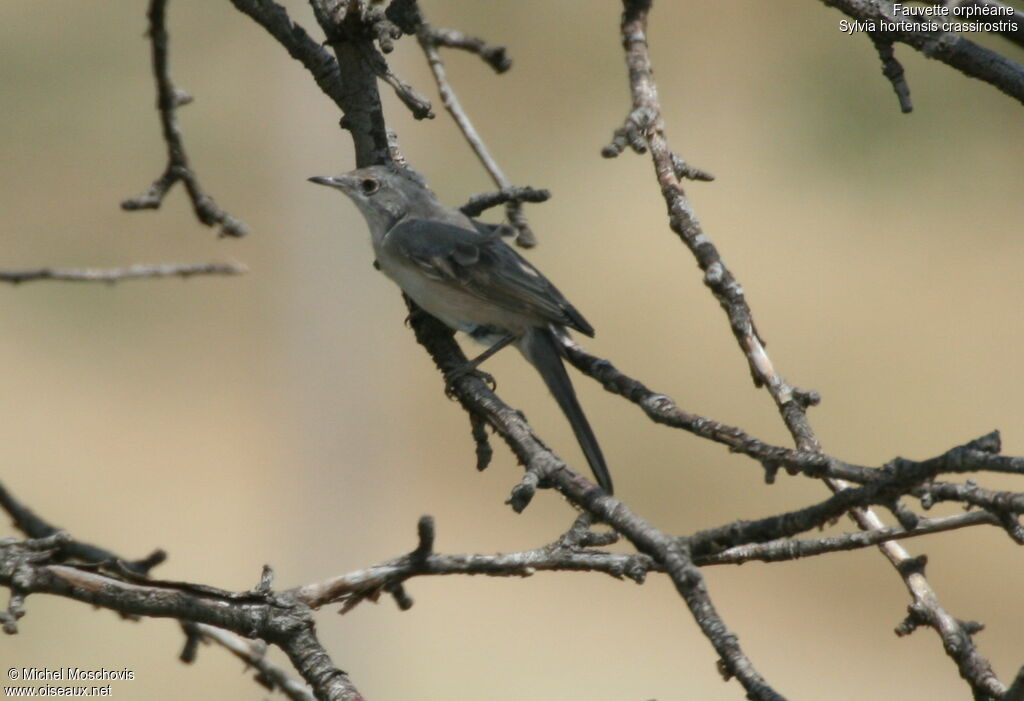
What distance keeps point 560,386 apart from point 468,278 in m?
0.66

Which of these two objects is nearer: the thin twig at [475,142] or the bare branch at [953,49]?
the bare branch at [953,49]

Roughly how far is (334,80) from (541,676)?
7.17m

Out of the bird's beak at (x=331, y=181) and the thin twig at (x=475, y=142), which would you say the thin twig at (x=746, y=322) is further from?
the bird's beak at (x=331, y=181)

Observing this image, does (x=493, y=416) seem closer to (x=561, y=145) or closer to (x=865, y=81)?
(x=865, y=81)

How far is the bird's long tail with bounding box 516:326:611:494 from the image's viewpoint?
3525 millimetres

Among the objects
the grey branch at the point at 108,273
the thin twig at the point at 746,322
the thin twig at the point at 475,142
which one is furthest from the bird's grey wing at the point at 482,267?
the grey branch at the point at 108,273

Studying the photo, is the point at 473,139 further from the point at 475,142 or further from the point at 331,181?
the point at 331,181

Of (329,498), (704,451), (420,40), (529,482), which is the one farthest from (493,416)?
(704,451)

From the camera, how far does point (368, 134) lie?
3.07 meters

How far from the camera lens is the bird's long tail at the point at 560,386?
3.53m

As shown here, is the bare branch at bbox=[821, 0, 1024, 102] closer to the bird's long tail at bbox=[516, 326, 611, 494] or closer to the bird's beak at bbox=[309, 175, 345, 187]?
the bird's long tail at bbox=[516, 326, 611, 494]

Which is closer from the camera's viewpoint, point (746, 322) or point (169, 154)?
point (746, 322)

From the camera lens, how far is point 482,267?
448 centimetres

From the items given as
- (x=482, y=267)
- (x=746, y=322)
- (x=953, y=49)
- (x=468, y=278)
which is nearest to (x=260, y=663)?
(x=746, y=322)
